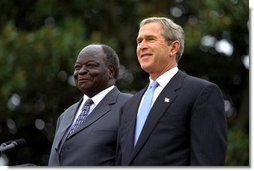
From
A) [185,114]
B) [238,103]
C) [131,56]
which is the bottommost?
[238,103]

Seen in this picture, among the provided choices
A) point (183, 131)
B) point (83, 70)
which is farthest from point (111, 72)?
point (183, 131)

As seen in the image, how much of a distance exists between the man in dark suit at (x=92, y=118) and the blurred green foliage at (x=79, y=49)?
6.22m

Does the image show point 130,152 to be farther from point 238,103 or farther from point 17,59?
point 238,103

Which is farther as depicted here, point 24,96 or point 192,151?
point 24,96

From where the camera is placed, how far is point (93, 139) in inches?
197

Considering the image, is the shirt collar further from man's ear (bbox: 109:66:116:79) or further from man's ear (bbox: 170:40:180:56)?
man's ear (bbox: 109:66:116:79)

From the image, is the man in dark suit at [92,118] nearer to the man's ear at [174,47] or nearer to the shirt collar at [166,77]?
the shirt collar at [166,77]

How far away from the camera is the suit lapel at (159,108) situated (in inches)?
182

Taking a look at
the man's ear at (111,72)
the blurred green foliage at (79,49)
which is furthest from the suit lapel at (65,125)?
the blurred green foliage at (79,49)

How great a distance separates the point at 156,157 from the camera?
4.58m

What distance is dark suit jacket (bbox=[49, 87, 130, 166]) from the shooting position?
4977 millimetres

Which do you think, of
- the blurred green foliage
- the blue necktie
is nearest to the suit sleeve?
the blue necktie

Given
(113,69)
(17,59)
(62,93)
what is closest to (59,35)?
(17,59)

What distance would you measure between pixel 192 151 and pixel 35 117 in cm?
916
